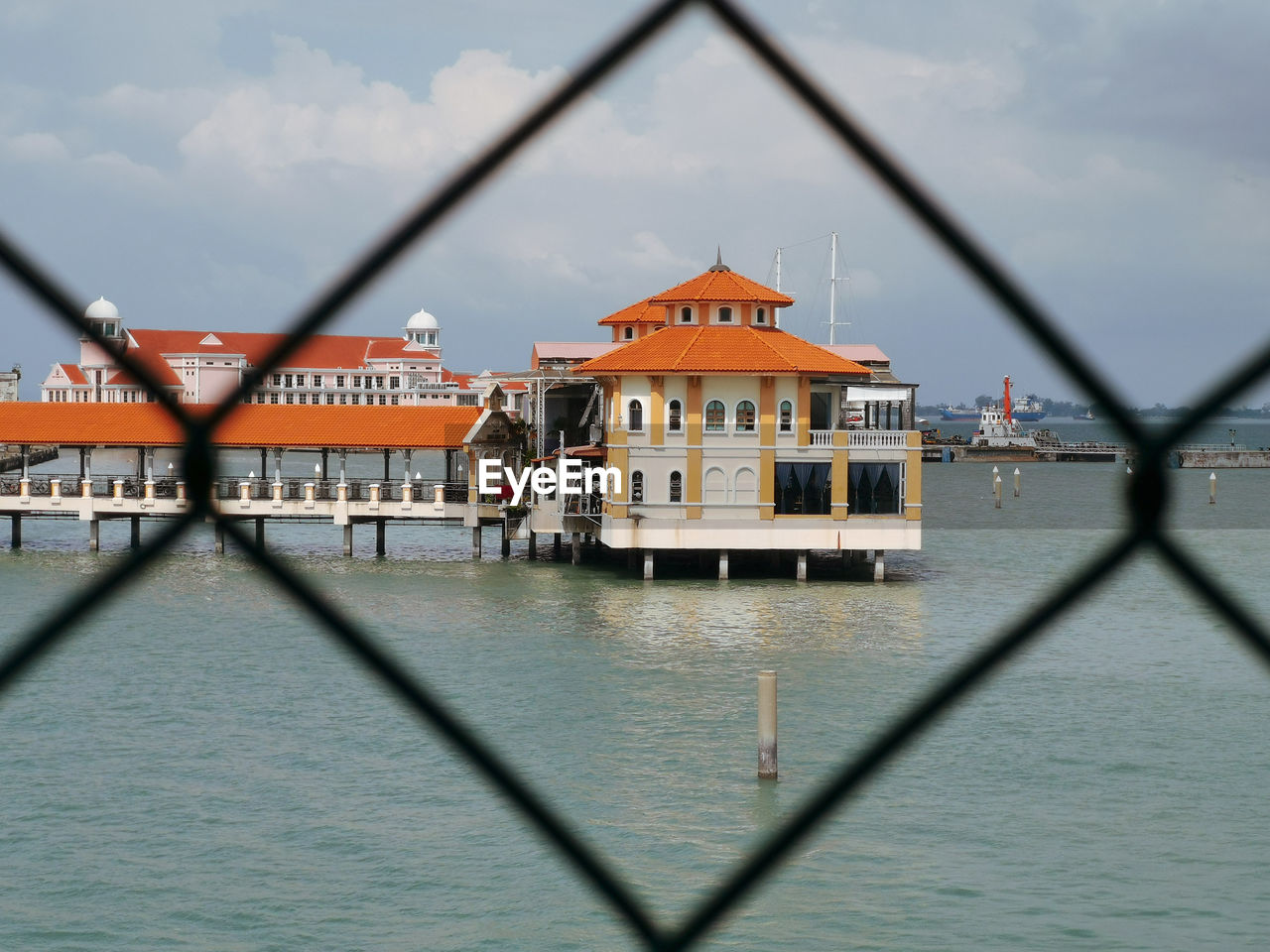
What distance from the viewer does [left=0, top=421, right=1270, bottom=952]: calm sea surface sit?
41.2 feet

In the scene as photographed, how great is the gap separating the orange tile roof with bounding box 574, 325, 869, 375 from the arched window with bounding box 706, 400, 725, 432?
927 mm

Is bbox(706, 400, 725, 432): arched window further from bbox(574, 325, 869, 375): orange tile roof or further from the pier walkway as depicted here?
the pier walkway

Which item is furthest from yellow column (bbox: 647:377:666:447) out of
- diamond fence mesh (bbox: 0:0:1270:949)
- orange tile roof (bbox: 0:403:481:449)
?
diamond fence mesh (bbox: 0:0:1270:949)

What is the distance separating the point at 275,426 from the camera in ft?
138

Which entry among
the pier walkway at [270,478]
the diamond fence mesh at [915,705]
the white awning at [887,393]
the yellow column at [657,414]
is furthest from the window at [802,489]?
the diamond fence mesh at [915,705]

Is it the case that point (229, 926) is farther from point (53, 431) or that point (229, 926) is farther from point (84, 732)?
point (53, 431)

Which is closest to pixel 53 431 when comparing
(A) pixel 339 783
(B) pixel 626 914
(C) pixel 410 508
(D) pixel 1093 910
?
(C) pixel 410 508

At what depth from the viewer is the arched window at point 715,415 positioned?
113 ft

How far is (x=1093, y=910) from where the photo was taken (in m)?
12.7

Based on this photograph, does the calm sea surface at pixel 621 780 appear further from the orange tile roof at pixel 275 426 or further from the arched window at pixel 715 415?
the orange tile roof at pixel 275 426

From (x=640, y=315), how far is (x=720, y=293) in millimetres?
7648

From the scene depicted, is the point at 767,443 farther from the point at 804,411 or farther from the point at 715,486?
the point at 715,486

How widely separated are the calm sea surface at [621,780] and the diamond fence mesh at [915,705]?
0.12m

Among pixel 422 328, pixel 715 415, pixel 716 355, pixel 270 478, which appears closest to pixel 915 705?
pixel 715 415
